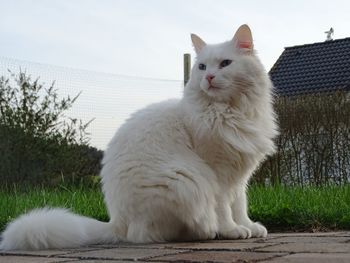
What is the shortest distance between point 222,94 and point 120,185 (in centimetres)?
80

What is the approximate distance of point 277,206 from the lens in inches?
173

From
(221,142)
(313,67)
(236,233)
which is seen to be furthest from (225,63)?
(313,67)

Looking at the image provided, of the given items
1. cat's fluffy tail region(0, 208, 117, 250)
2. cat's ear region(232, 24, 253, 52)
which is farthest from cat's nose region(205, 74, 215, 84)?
cat's fluffy tail region(0, 208, 117, 250)

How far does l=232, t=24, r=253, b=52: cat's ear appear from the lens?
138 inches

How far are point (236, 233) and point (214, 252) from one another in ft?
2.54

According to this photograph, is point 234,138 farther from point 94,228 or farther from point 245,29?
point 94,228

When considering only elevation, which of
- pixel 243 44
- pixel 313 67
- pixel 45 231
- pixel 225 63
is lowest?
pixel 45 231

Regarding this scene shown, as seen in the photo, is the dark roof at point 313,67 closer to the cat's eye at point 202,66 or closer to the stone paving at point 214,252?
the cat's eye at point 202,66

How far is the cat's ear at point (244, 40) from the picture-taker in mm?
3506

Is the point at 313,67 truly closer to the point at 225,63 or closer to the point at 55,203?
the point at 55,203

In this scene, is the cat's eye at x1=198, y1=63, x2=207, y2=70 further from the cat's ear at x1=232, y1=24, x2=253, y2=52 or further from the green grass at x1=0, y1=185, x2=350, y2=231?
the green grass at x1=0, y1=185, x2=350, y2=231

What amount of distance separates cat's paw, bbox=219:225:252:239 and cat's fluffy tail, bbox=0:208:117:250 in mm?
789

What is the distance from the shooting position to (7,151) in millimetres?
8555

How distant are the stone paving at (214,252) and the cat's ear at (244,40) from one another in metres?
1.18
